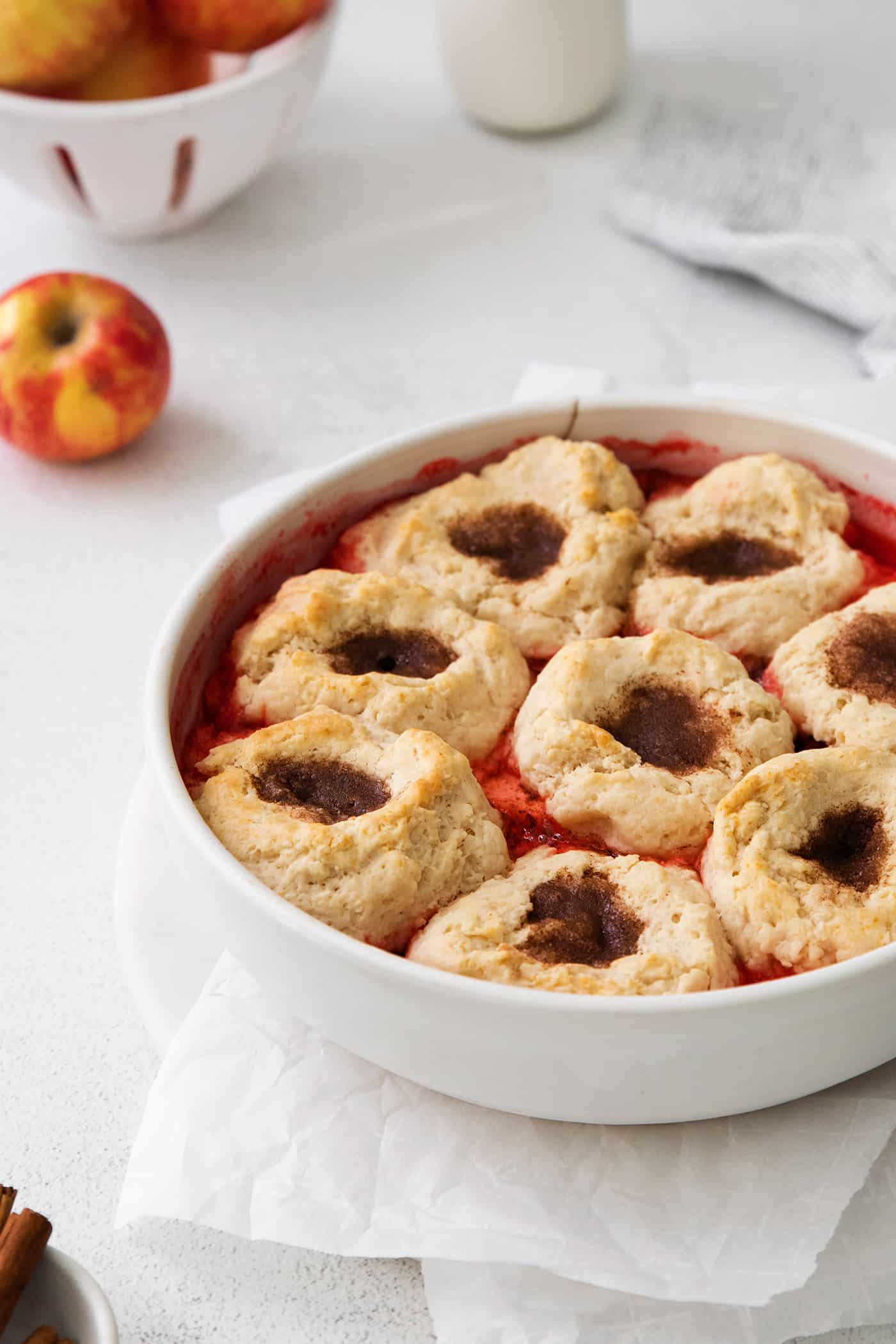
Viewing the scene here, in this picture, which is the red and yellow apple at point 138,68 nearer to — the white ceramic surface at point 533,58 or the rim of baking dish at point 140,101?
the rim of baking dish at point 140,101

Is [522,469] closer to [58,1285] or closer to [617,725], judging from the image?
[617,725]

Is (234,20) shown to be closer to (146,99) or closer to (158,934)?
(146,99)

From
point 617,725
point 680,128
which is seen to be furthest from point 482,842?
point 680,128

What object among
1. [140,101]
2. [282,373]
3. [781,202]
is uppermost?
[140,101]

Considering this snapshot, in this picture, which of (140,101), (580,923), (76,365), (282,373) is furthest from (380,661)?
(140,101)

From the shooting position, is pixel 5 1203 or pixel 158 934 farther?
pixel 158 934

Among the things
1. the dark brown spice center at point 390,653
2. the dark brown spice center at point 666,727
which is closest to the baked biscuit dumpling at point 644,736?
the dark brown spice center at point 666,727
